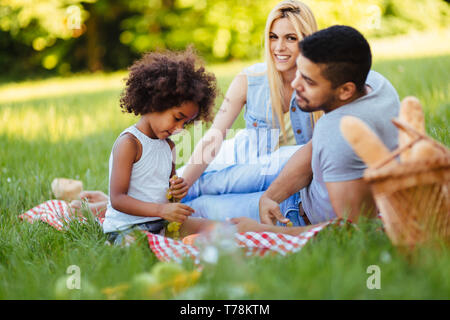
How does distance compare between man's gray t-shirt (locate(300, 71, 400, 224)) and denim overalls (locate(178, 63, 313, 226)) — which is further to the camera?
denim overalls (locate(178, 63, 313, 226))

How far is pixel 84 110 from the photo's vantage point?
6.75 metres

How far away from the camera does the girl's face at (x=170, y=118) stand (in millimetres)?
2529

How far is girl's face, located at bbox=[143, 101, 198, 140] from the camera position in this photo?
2529mm

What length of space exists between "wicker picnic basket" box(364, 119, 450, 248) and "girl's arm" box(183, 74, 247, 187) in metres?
1.43

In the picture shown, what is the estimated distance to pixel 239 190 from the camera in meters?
3.05

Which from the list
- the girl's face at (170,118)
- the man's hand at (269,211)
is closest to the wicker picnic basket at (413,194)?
the man's hand at (269,211)

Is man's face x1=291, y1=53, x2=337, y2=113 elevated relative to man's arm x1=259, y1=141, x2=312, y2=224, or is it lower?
elevated

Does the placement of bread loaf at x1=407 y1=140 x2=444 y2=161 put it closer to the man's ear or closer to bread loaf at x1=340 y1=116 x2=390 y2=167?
bread loaf at x1=340 y1=116 x2=390 y2=167

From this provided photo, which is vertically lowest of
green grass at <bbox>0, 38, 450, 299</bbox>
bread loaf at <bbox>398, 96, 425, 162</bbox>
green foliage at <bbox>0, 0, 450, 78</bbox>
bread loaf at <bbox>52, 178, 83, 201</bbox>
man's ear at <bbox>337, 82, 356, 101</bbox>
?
green grass at <bbox>0, 38, 450, 299</bbox>

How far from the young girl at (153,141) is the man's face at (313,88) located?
57 cm

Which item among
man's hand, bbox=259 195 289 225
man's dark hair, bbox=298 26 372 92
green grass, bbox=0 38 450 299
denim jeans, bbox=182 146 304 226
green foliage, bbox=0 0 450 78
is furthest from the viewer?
green foliage, bbox=0 0 450 78

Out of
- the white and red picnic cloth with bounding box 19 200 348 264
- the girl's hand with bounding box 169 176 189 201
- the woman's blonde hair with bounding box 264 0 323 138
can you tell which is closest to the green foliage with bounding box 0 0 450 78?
the woman's blonde hair with bounding box 264 0 323 138

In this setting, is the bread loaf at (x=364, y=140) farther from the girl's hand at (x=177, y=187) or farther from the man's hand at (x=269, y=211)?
the girl's hand at (x=177, y=187)
